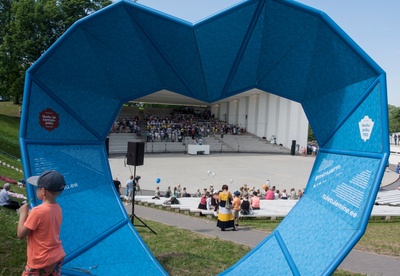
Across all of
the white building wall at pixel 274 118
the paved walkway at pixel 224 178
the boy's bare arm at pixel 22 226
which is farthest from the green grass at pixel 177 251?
the white building wall at pixel 274 118

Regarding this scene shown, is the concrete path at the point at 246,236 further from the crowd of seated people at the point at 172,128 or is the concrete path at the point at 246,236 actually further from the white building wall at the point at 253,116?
the white building wall at the point at 253,116

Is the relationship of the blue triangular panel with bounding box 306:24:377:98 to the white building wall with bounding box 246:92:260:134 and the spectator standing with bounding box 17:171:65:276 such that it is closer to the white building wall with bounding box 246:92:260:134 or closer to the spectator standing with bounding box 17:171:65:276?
the spectator standing with bounding box 17:171:65:276

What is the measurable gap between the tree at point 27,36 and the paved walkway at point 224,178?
1243 cm

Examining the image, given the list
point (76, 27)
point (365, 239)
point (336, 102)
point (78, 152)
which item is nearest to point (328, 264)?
point (336, 102)

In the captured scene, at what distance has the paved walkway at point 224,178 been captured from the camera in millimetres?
8828

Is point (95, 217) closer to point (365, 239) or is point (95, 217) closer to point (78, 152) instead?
point (78, 152)

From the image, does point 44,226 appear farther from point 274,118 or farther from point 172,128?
point 274,118

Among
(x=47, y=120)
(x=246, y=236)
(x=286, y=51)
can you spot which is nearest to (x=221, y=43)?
(x=286, y=51)

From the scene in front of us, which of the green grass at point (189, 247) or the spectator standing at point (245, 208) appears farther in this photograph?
the spectator standing at point (245, 208)

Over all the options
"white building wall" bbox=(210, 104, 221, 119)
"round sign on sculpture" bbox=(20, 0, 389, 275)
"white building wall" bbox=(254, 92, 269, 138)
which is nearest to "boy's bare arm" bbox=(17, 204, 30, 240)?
"round sign on sculpture" bbox=(20, 0, 389, 275)

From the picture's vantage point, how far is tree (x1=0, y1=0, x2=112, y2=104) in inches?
1320

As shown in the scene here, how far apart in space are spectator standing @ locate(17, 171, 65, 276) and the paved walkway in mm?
6548

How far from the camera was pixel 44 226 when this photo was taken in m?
3.48

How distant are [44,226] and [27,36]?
35085 mm
